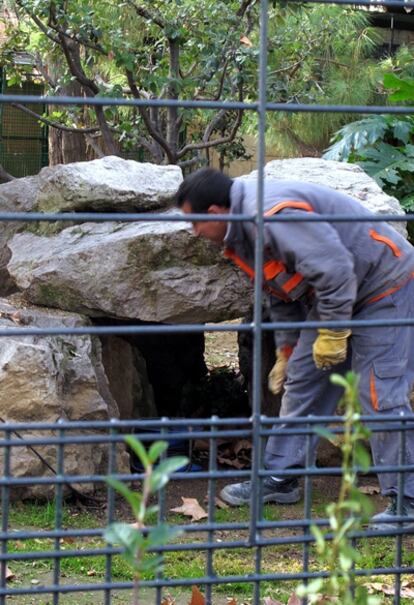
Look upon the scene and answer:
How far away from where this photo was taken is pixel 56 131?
10.4 meters

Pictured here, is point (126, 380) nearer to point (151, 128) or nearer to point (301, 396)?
point (301, 396)

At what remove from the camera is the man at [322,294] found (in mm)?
3902

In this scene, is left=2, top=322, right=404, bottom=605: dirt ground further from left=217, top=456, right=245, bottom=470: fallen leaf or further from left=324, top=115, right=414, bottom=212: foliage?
left=324, top=115, right=414, bottom=212: foliage

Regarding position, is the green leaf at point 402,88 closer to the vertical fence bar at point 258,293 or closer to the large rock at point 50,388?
the large rock at point 50,388

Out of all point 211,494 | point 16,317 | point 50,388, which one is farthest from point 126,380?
point 211,494

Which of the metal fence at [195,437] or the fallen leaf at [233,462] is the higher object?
the metal fence at [195,437]

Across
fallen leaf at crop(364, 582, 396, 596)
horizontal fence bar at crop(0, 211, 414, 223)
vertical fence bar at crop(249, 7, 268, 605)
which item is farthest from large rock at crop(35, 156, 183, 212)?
vertical fence bar at crop(249, 7, 268, 605)

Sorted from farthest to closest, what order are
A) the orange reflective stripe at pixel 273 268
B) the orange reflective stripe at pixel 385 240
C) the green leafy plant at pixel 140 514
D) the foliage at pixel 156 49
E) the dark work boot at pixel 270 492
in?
1. the foliage at pixel 156 49
2. the dark work boot at pixel 270 492
3. the orange reflective stripe at pixel 385 240
4. the orange reflective stripe at pixel 273 268
5. the green leafy plant at pixel 140 514

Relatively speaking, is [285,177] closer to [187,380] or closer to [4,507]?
[187,380]

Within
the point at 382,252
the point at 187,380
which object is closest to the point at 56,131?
the point at 187,380

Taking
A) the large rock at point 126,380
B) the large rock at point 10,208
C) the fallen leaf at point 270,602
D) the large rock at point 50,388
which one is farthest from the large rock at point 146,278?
the fallen leaf at point 270,602

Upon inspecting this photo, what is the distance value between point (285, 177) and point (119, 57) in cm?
217

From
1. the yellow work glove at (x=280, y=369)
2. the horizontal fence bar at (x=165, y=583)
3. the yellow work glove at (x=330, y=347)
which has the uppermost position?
the yellow work glove at (x=330, y=347)

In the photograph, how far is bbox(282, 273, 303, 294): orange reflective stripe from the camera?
13.8ft
